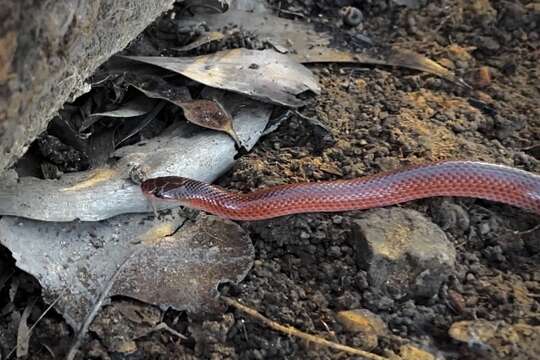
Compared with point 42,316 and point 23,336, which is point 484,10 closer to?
point 42,316

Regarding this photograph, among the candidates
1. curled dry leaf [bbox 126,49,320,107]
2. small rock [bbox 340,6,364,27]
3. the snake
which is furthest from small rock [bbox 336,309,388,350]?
small rock [bbox 340,6,364,27]

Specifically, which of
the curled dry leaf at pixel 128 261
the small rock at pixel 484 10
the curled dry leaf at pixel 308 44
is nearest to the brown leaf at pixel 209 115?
the curled dry leaf at pixel 128 261

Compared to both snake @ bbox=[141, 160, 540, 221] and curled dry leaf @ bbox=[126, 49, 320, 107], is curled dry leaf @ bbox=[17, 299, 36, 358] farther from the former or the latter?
curled dry leaf @ bbox=[126, 49, 320, 107]

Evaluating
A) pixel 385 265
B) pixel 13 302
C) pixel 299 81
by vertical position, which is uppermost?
pixel 299 81

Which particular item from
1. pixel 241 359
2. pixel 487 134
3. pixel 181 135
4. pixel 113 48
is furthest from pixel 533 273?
pixel 113 48

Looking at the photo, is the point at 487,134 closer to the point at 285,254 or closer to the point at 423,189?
the point at 423,189

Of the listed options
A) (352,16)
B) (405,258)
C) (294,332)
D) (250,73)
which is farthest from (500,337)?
(352,16)
